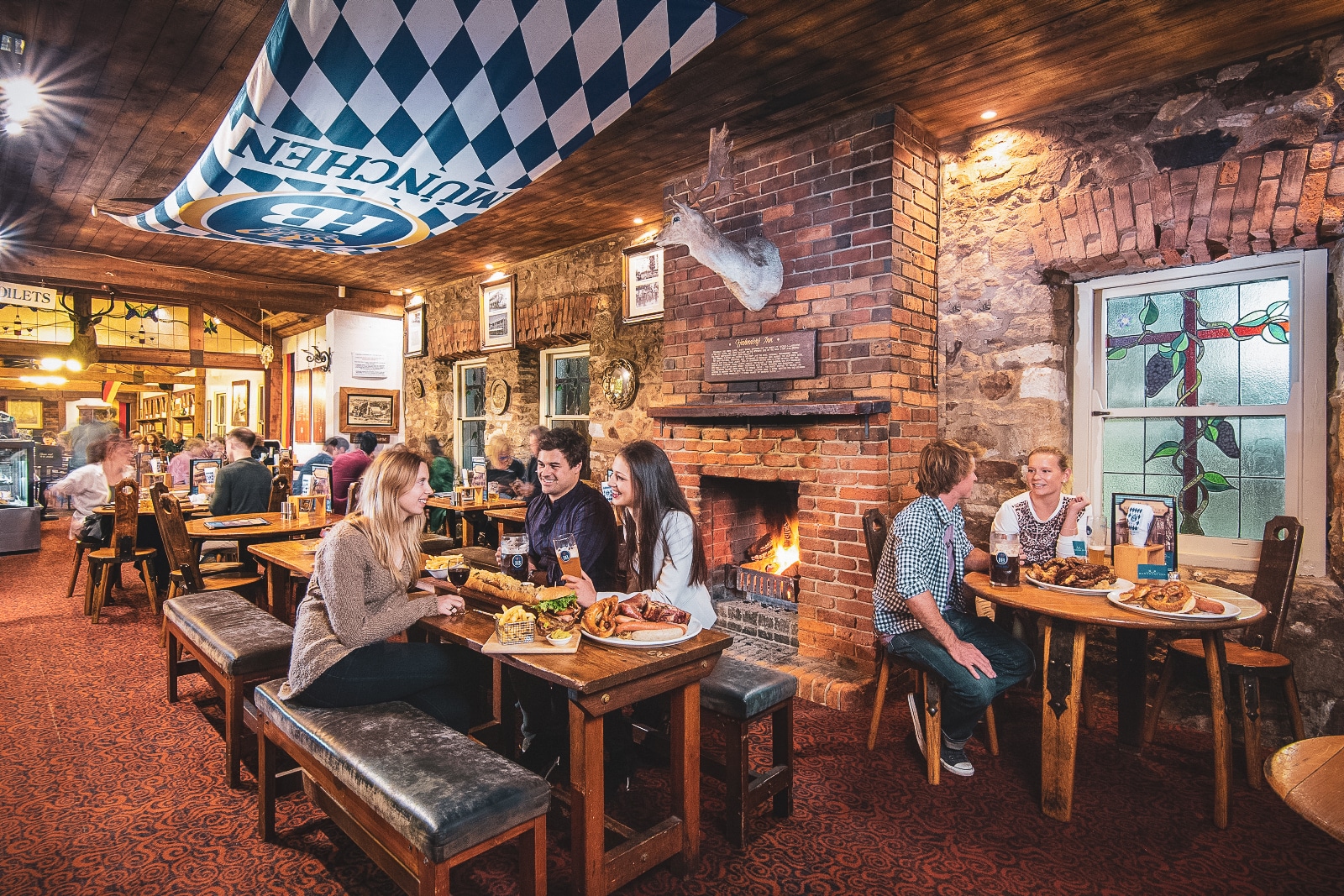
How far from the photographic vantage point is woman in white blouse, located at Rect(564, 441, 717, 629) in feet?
8.48

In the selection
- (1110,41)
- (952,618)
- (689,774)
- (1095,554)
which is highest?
(1110,41)

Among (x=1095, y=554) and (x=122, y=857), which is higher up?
(x=1095, y=554)

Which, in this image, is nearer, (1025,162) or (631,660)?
(631,660)

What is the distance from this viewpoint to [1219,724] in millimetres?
2584

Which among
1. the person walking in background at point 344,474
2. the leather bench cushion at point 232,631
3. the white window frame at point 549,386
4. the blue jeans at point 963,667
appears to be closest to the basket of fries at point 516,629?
the leather bench cushion at point 232,631

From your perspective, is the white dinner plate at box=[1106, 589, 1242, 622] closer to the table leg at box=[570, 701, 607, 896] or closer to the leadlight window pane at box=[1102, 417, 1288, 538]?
the leadlight window pane at box=[1102, 417, 1288, 538]

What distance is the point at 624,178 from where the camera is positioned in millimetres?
4723

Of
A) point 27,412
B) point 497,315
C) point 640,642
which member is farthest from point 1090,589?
point 27,412

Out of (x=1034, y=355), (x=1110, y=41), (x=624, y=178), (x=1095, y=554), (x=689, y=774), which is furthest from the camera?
(x=624, y=178)

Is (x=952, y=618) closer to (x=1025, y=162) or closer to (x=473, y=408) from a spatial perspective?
(x=1025, y=162)

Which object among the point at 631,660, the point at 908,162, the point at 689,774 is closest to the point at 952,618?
the point at 689,774

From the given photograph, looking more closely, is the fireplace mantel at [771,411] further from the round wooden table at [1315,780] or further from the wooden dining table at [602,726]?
the round wooden table at [1315,780]

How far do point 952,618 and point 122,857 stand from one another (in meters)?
3.18

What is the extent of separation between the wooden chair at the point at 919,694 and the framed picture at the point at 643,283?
2.77 m
